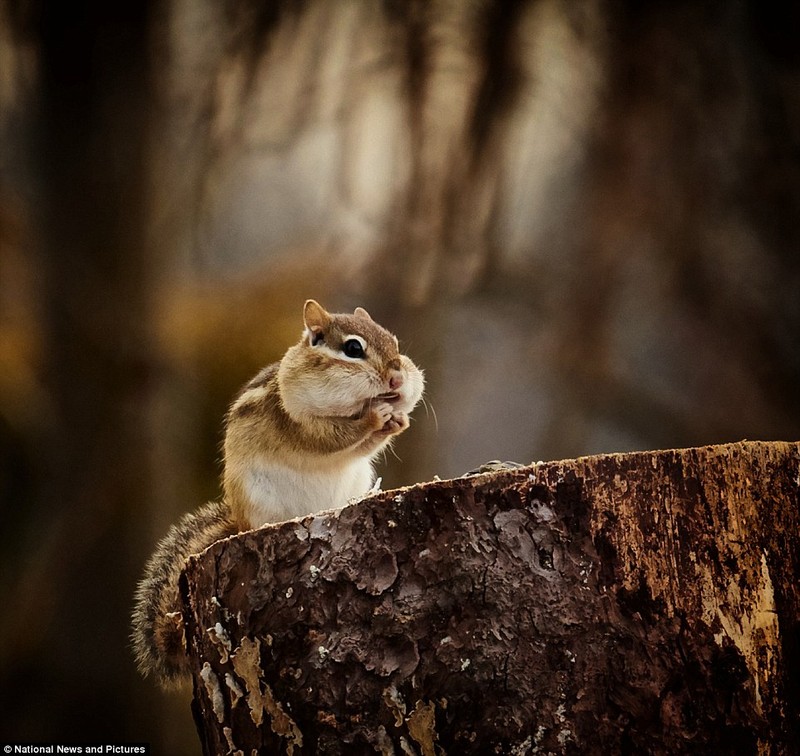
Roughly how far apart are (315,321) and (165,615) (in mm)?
542

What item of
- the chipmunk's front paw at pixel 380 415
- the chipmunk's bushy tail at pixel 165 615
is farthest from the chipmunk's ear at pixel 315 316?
the chipmunk's bushy tail at pixel 165 615

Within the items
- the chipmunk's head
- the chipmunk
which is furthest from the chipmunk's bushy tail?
the chipmunk's head

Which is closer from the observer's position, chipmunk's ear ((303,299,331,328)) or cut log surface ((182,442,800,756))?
cut log surface ((182,442,800,756))

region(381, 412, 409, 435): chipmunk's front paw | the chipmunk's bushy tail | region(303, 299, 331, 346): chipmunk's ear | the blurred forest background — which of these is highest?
the blurred forest background

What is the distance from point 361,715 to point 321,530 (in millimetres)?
223

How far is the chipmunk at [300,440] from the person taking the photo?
1455 millimetres

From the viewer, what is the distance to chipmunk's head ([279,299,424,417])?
147cm

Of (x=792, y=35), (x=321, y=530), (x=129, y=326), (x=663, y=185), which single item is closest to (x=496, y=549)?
(x=321, y=530)

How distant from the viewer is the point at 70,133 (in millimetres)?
2395

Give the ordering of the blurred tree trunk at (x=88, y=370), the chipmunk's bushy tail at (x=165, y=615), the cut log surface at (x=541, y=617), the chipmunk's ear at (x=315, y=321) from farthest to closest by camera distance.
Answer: the blurred tree trunk at (x=88, y=370)
the chipmunk's ear at (x=315, y=321)
the chipmunk's bushy tail at (x=165, y=615)
the cut log surface at (x=541, y=617)

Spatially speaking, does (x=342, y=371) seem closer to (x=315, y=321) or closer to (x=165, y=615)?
(x=315, y=321)

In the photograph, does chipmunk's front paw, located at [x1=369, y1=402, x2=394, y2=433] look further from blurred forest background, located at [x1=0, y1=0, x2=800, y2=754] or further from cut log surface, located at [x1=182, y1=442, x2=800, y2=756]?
blurred forest background, located at [x1=0, y1=0, x2=800, y2=754]

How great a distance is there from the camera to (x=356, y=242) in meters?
2.52

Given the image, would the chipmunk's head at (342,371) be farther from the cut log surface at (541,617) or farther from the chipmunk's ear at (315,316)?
the cut log surface at (541,617)
